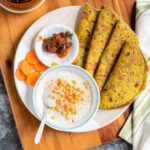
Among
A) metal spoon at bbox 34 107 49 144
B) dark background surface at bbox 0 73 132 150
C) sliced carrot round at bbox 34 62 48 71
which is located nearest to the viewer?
metal spoon at bbox 34 107 49 144

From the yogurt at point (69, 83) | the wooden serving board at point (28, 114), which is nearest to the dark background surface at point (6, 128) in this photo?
the wooden serving board at point (28, 114)

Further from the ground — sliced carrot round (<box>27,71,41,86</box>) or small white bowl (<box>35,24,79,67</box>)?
small white bowl (<box>35,24,79,67</box>)

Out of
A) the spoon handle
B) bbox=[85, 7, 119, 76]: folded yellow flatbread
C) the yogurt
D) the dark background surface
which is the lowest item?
the dark background surface

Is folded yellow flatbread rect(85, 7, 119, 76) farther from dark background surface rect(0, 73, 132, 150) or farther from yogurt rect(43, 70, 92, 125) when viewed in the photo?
dark background surface rect(0, 73, 132, 150)

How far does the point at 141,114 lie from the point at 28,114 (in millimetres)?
546

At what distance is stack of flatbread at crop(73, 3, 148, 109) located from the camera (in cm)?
175

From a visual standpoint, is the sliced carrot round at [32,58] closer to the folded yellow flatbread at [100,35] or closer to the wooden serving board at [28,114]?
the wooden serving board at [28,114]

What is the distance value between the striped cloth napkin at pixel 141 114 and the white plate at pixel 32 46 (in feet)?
0.29

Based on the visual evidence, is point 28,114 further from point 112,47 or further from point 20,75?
point 112,47

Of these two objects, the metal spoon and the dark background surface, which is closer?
the metal spoon

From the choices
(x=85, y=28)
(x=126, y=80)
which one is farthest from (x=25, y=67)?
(x=126, y=80)

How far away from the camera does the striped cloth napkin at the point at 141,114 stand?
5.94ft

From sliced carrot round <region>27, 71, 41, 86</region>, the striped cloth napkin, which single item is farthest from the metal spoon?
the striped cloth napkin

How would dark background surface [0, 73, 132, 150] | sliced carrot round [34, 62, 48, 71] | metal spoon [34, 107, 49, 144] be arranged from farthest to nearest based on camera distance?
dark background surface [0, 73, 132, 150]
sliced carrot round [34, 62, 48, 71]
metal spoon [34, 107, 49, 144]
